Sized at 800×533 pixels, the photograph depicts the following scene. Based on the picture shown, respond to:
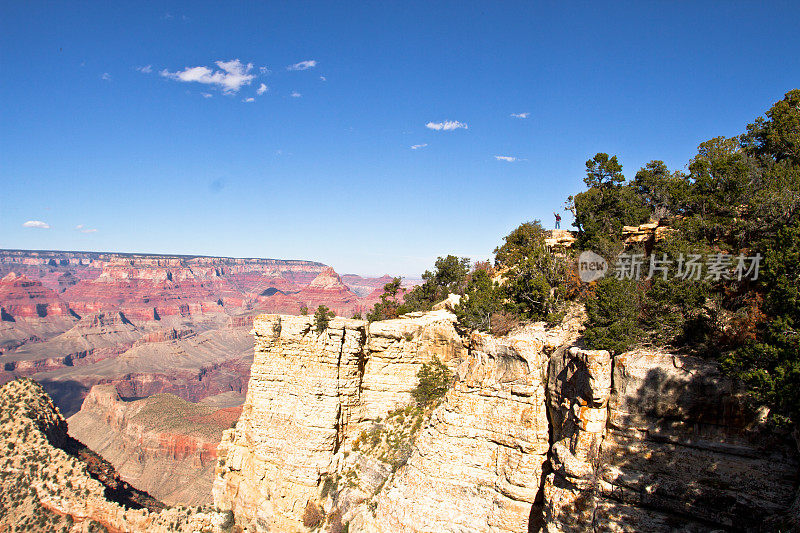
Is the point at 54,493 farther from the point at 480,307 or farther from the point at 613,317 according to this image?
the point at 613,317

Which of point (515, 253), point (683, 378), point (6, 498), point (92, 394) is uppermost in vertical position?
point (515, 253)

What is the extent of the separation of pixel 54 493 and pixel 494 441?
49827 millimetres

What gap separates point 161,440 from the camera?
83.2 metres

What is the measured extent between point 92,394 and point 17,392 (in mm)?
63208

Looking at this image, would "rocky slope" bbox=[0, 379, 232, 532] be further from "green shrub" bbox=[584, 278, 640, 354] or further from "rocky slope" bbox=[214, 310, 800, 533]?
"green shrub" bbox=[584, 278, 640, 354]

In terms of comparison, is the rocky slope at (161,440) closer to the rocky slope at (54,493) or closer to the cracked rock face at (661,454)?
the rocky slope at (54,493)

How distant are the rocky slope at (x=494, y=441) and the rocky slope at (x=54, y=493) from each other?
56.1 feet

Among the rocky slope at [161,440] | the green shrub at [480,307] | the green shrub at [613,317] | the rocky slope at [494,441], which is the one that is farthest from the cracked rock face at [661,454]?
the rocky slope at [161,440]

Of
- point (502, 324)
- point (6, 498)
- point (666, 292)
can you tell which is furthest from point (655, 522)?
point (6, 498)

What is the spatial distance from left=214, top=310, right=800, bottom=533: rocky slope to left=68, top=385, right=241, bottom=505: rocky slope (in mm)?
54128

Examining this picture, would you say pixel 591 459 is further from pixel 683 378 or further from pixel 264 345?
pixel 264 345

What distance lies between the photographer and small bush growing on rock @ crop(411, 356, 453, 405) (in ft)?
81.8

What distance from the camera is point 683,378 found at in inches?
525

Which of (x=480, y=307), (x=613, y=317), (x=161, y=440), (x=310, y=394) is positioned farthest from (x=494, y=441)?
(x=161, y=440)
